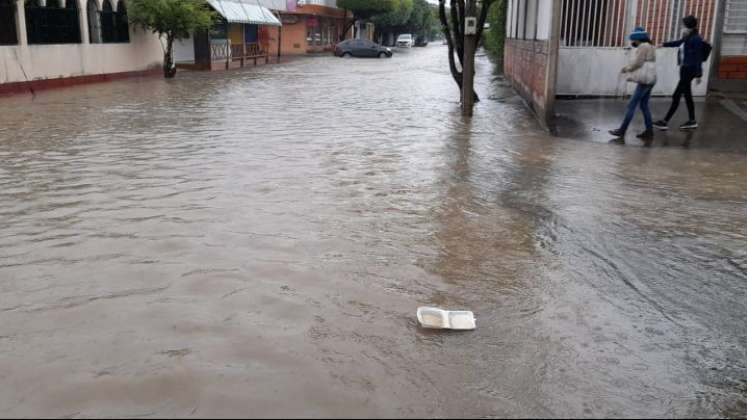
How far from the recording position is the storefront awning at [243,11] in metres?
30.7

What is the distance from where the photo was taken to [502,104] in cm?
1653

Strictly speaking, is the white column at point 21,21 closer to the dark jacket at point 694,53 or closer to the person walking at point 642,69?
the person walking at point 642,69

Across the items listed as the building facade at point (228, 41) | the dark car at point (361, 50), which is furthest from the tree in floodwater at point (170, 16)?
the dark car at point (361, 50)

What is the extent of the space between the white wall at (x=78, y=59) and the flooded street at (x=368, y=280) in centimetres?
958

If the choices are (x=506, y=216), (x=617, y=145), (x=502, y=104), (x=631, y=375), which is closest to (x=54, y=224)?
(x=506, y=216)

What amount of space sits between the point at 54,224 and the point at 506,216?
13.3 ft

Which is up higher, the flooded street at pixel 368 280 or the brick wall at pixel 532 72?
the brick wall at pixel 532 72

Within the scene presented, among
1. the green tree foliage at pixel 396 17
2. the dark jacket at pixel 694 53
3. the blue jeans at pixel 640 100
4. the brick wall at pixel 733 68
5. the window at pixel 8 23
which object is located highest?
the green tree foliage at pixel 396 17

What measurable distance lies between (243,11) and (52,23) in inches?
580

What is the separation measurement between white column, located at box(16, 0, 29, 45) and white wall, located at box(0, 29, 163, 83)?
8.6 inches

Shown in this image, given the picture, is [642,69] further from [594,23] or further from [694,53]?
[594,23]

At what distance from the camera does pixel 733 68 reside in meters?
15.3

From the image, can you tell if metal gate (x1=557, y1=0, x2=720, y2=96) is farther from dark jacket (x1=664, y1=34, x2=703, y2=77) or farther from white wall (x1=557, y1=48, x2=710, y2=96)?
dark jacket (x1=664, y1=34, x2=703, y2=77)

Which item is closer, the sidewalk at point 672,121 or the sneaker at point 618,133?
the sidewalk at point 672,121
